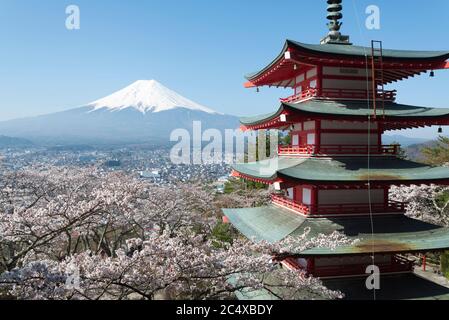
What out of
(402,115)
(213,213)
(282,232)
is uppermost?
(402,115)

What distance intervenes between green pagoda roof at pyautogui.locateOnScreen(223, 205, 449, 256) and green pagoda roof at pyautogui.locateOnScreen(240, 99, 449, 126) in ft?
10.5

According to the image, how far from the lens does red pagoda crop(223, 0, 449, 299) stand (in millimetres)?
10594

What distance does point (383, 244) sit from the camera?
10273mm

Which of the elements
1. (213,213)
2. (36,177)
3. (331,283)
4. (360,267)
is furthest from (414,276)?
(36,177)

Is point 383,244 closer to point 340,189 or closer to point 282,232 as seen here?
point 340,189

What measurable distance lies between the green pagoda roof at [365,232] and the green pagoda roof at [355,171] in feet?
4.85

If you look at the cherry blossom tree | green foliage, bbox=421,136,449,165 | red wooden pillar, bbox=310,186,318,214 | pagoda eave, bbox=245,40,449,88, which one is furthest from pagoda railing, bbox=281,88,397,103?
green foliage, bbox=421,136,449,165

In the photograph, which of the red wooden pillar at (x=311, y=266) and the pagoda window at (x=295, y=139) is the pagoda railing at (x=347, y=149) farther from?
the red wooden pillar at (x=311, y=266)

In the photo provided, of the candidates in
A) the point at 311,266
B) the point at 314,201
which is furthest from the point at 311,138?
the point at 311,266

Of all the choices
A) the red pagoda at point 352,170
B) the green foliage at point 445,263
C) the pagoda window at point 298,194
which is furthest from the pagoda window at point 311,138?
the green foliage at point 445,263

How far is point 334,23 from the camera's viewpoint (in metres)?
13.7

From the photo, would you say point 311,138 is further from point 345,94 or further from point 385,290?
point 385,290
